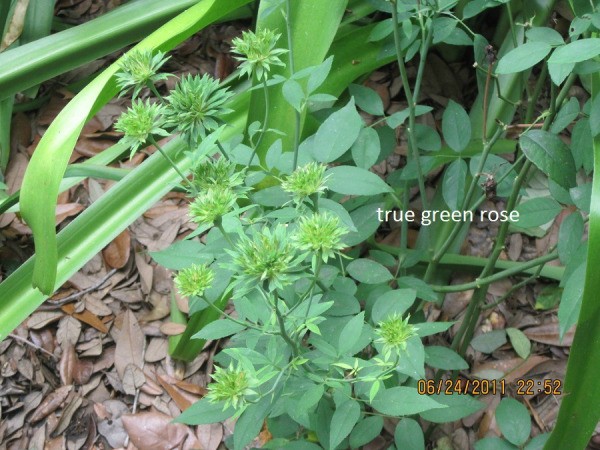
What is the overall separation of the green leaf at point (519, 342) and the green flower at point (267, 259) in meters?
0.72

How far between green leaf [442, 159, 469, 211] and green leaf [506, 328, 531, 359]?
34 centimetres

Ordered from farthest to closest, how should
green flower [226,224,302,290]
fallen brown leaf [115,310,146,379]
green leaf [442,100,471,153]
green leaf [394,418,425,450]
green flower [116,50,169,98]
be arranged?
1. fallen brown leaf [115,310,146,379]
2. green leaf [442,100,471,153]
3. green leaf [394,418,425,450]
4. green flower [116,50,169,98]
5. green flower [226,224,302,290]

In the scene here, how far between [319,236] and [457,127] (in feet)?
1.60

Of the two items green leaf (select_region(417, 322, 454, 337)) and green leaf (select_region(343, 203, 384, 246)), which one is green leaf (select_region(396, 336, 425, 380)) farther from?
green leaf (select_region(343, 203, 384, 246))

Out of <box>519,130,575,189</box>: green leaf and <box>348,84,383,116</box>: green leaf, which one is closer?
<box>519,130,575,189</box>: green leaf

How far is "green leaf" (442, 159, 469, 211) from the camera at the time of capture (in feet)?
2.94

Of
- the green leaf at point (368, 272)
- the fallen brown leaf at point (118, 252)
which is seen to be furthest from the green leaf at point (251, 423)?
the fallen brown leaf at point (118, 252)

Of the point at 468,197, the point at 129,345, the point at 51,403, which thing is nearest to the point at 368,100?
the point at 468,197

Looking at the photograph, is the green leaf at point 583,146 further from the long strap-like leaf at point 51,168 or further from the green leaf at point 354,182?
the long strap-like leaf at point 51,168

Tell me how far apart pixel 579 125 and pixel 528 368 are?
47 centimetres

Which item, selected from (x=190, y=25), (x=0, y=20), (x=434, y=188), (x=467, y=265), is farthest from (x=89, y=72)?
(x=467, y=265)

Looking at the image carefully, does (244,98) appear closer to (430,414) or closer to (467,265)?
(467,265)

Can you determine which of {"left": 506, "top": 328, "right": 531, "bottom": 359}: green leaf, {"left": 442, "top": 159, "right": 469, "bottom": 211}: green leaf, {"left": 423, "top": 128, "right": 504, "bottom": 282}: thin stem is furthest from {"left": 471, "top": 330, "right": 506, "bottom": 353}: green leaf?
{"left": 442, "top": 159, "right": 469, "bottom": 211}: green leaf

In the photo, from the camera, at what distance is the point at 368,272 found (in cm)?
87
